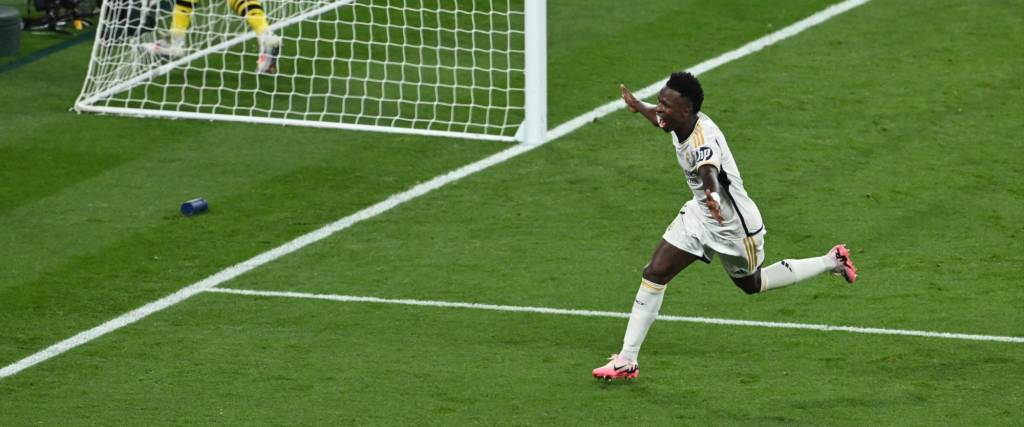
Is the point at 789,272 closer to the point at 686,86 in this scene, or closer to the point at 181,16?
the point at 686,86

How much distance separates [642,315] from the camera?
8.95m

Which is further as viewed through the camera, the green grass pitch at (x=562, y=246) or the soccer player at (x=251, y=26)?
the soccer player at (x=251, y=26)

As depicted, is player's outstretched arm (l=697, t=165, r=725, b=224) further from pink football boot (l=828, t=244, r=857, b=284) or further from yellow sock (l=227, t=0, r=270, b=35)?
yellow sock (l=227, t=0, r=270, b=35)

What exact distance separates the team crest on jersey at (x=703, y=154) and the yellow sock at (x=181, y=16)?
7.87 m

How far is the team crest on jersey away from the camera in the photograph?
860 centimetres

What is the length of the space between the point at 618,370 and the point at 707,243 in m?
0.85

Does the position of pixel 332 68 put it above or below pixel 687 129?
below

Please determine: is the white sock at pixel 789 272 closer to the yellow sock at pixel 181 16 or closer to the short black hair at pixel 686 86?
the short black hair at pixel 686 86

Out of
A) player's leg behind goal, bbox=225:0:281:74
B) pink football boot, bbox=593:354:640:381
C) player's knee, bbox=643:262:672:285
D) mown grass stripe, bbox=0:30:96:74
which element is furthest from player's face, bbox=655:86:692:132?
mown grass stripe, bbox=0:30:96:74

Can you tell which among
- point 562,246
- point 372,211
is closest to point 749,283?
point 562,246

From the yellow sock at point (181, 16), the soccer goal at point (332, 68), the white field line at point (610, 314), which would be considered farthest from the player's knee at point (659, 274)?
the yellow sock at point (181, 16)

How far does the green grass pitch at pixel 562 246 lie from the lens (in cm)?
888

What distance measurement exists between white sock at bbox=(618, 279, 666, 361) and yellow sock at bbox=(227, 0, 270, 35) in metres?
6.96

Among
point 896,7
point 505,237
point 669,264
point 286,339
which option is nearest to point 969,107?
point 896,7
